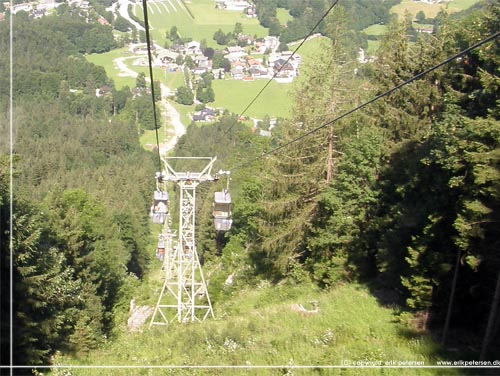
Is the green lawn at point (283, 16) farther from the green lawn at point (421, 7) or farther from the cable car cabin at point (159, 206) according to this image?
the cable car cabin at point (159, 206)

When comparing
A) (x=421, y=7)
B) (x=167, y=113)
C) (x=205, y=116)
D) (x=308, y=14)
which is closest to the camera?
(x=205, y=116)

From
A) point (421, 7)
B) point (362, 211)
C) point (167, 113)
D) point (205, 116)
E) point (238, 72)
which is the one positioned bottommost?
point (167, 113)

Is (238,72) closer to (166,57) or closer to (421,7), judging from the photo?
(166,57)

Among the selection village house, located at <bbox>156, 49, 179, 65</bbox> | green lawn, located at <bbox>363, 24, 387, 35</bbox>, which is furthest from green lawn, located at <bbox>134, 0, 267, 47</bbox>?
green lawn, located at <bbox>363, 24, 387, 35</bbox>

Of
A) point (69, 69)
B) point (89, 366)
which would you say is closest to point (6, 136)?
point (69, 69)

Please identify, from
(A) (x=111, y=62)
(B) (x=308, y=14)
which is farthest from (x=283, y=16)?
(A) (x=111, y=62)

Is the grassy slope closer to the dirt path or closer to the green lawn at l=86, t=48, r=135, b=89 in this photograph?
the dirt path
